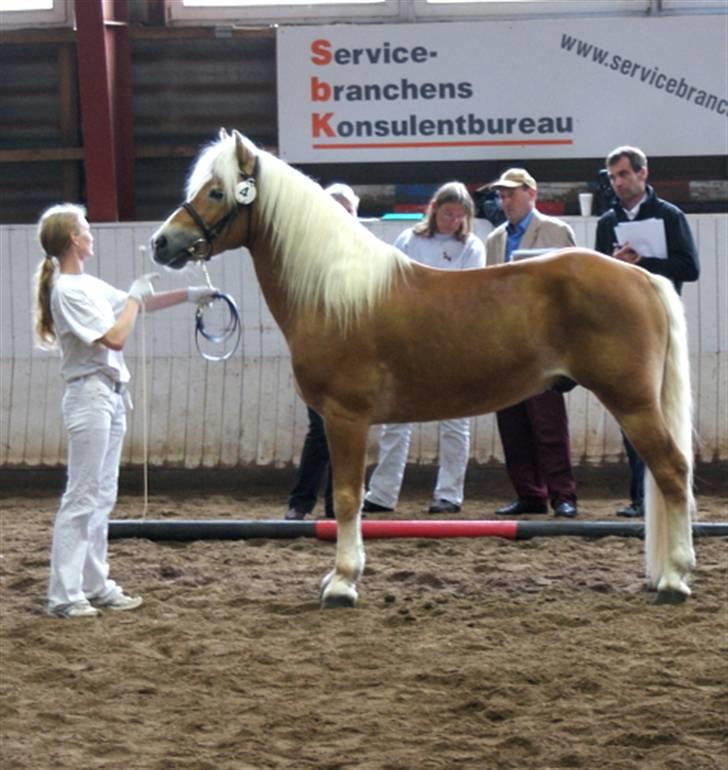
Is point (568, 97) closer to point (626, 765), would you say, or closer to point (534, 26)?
point (534, 26)

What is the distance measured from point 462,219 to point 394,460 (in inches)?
57.8

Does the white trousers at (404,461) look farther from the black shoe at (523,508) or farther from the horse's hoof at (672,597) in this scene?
the horse's hoof at (672,597)

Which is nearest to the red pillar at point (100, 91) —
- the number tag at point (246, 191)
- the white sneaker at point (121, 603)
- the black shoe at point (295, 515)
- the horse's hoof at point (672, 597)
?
the black shoe at point (295, 515)

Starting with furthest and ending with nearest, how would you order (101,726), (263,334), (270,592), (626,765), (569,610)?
(263,334)
(270,592)
(569,610)
(101,726)
(626,765)

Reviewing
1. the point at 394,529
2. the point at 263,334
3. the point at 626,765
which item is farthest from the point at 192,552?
the point at 626,765

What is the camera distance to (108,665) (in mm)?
5141

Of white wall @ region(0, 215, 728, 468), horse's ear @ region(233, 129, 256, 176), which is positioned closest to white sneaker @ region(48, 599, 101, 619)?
horse's ear @ region(233, 129, 256, 176)

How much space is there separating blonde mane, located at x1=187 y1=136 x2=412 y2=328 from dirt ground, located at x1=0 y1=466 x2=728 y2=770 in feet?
4.11

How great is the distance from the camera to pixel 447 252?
828 cm

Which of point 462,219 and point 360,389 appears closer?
point 360,389

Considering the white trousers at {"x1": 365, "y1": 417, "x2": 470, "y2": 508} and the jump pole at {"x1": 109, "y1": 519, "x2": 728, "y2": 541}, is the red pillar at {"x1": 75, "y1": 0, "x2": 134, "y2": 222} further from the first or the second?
the jump pole at {"x1": 109, "y1": 519, "x2": 728, "y2": 541}

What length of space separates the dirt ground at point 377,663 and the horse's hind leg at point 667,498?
118 mm

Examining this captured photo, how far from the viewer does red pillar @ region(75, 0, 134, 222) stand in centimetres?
1042

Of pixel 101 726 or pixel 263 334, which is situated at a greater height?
pixel 263 334
